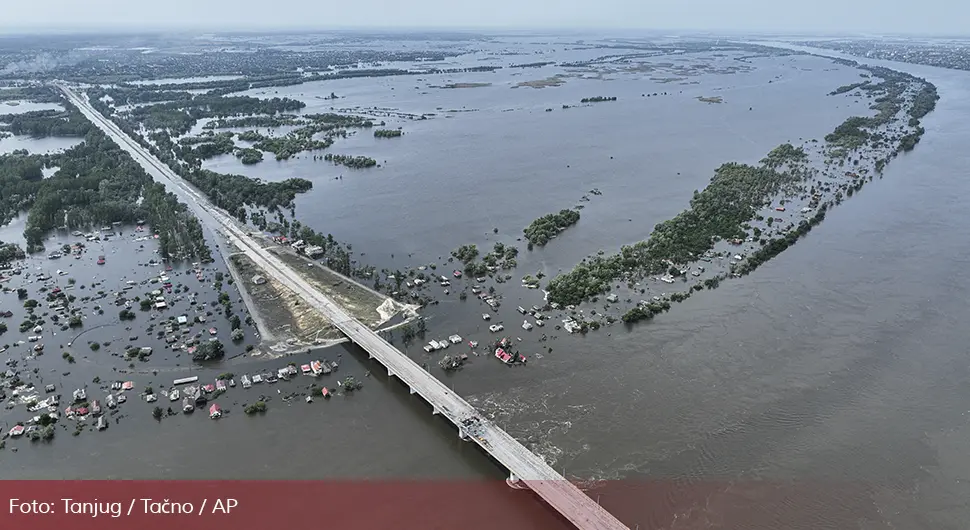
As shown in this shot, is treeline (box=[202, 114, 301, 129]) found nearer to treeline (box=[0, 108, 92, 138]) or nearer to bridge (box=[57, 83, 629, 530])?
treeline (box=[0, 108, 92, 138])

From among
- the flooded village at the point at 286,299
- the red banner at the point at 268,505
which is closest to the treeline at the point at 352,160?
the flooded village at the point at 286,299

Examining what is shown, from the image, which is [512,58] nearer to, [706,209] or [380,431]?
[706,209]

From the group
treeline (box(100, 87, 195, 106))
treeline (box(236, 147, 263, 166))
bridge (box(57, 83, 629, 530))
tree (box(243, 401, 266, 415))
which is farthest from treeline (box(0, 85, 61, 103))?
tree (box(243, 401, 266, 415))

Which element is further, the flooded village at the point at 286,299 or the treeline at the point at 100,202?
the treeline at the point at 100,202

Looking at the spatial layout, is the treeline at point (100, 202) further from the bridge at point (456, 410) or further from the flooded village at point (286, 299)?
the bridge at point (456, 410)

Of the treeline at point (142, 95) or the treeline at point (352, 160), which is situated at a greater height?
the treeline at point (142, 95)

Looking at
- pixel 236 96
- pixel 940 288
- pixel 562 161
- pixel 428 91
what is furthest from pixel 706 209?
pixel 236 96

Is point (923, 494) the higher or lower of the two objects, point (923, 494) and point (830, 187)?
the lower
